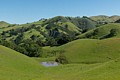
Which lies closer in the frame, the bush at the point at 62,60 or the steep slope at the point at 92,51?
the steep slope at the point at 92,51

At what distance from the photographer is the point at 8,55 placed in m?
62.8

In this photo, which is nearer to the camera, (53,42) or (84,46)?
(84,46)

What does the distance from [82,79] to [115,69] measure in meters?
6.89

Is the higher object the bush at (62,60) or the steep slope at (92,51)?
the steep slope at (92,51)

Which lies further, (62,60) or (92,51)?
(92,51)

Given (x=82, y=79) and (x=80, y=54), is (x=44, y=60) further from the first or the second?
(x=82, y=79)

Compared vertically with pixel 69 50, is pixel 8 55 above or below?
above

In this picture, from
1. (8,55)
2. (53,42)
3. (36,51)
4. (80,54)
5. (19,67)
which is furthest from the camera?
(53,42)

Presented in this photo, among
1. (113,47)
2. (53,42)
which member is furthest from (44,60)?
(53,42)

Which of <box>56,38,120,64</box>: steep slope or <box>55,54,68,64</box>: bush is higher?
<box>56,38,120,64</box>: steep slope

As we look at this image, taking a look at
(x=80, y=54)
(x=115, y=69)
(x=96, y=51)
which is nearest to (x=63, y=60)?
(x=80, y=54)

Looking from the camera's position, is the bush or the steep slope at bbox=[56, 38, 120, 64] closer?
the steep slope at bbox=[56, 38, 120, 64]

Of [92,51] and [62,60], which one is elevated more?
[92,51]

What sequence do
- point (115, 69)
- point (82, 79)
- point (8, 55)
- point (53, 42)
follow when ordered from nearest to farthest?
point (82, 79)
point (115, 69)
point (8, 55)
point (53, 42)
